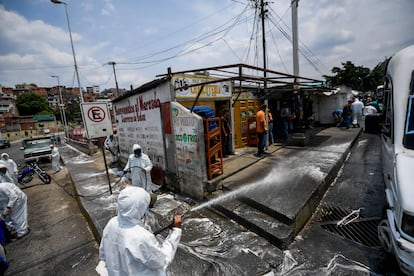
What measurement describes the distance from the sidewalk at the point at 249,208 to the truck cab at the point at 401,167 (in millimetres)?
1371

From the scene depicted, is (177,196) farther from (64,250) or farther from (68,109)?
(68,109)

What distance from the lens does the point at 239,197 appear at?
14.6 ft

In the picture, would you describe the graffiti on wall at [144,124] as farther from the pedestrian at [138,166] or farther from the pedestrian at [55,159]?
the pedestrian at [55,159]

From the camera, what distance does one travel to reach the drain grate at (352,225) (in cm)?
317

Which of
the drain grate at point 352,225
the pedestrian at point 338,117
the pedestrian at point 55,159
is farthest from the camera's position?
the pedestrian at point 338,117

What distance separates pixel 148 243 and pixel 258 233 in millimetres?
2471

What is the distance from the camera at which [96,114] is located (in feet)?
18.4

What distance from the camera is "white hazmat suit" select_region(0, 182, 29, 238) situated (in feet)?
14.8

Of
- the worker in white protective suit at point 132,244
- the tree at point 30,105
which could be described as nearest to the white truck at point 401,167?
the worker in white protective suit at point 132,244

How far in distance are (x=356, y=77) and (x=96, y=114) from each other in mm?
50256

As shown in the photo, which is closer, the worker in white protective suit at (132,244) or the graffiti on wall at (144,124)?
the worker in white protective suit at (132,244)

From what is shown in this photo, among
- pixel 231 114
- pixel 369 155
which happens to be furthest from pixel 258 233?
pixel 369 155

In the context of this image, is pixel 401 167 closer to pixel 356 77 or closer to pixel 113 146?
pixel 113 146

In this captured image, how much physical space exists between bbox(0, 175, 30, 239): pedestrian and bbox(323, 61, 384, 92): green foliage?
4788 centimetres
